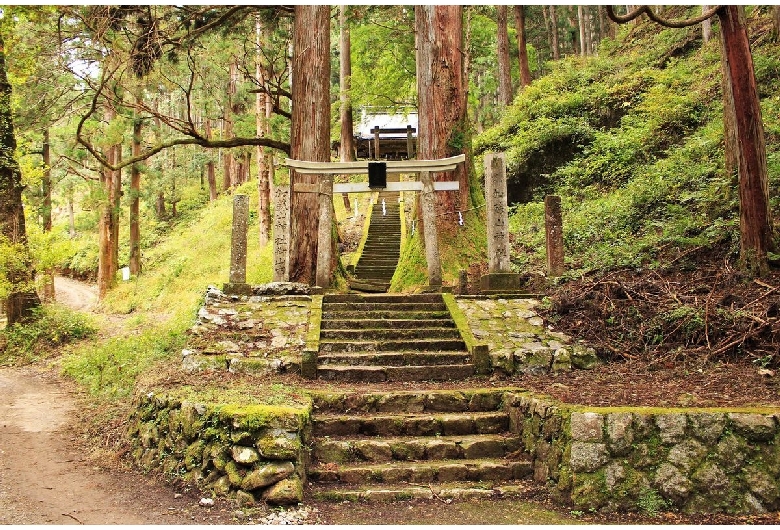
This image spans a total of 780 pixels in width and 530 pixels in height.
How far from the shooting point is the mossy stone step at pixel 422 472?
5.78 meters

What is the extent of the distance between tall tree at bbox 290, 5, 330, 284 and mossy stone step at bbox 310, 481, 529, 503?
5893mm

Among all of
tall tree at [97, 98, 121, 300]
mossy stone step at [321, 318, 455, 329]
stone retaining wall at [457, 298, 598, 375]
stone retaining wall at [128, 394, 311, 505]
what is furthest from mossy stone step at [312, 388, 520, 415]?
tall tree at [97, 98, 121, 300]

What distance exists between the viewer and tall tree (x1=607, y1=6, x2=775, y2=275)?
7.69 m

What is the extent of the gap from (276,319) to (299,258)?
2.21m

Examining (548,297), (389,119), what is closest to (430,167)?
(548,297)

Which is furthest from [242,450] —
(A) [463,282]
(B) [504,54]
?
(B) [504,54]

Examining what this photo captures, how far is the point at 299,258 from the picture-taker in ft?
36.4

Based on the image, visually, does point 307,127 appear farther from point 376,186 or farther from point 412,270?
point 412,270

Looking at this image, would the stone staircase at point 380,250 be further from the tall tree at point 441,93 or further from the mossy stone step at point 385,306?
the mossy stone step at point 385,306

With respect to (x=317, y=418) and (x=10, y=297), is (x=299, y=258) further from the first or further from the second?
(x=10, y=297)

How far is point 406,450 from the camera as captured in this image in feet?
20.1

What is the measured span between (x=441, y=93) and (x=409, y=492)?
824 cm

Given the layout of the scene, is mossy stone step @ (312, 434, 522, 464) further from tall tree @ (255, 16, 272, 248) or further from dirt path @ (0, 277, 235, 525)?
tall tree @ (255, 16, 272, 248)

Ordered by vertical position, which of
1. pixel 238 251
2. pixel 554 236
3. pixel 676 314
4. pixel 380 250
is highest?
pixel 380 250
